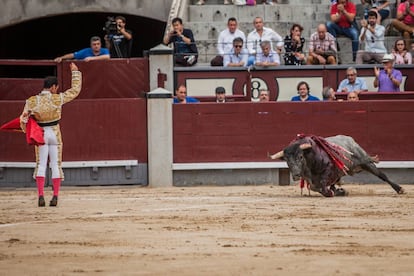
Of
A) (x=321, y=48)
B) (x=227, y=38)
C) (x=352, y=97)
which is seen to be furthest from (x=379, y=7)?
(x=352, y=97)

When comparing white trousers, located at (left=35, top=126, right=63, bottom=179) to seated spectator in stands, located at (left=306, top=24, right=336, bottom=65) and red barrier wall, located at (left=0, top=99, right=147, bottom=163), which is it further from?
seated spectator in stands, located at (left=306, top=24, right=336, bottom=65)

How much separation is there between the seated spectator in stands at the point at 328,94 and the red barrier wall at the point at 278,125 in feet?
0.41

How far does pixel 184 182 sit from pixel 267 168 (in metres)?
1.04

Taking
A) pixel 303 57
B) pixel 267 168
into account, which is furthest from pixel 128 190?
pixel 303 57

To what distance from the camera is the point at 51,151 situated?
42.7ft

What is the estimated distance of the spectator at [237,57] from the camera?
17.2 metres

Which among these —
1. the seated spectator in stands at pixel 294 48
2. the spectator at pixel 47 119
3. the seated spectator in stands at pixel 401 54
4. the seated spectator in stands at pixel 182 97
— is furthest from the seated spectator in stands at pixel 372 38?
the spectator at pixel 47 119

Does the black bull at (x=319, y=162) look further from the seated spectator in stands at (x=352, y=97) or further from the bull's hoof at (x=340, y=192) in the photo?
the seated spectator in stands at (x=352, y=97)

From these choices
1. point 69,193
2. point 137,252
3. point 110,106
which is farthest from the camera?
point 110,106

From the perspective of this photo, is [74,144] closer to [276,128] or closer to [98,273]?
[276,128]

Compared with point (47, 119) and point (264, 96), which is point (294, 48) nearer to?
point (264, 96)

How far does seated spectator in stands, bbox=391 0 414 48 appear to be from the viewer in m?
18.3

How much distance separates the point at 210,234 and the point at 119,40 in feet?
25.4

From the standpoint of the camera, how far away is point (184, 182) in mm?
16562
